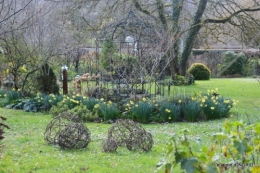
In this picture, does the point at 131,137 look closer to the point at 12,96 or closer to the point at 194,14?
the point at 12,96

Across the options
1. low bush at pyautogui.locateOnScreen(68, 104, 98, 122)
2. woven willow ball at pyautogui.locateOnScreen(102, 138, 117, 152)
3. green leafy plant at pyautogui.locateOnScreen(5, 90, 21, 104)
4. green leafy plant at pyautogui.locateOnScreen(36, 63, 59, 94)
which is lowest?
woven willow ball at pyautogui.locateOnScreen(102, 138, 117, 152)

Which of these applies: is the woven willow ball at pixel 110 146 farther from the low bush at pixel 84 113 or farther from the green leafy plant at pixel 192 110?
the green leafy plant at pixel 192 110

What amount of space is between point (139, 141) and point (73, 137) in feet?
3.36

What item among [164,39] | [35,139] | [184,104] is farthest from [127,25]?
[35,139]

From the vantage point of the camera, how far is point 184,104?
9133 mm

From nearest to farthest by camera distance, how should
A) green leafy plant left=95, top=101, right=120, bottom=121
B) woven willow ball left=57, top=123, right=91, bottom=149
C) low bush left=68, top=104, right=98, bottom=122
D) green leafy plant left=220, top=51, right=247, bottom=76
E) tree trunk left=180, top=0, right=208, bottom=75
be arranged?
1. woven willow ball left=57, top=123, right=91, bottom=149
2. green leafy plant left=95, top=101, right=120, bottom=121
3. low bush left=68, top=104, right=98, bottom=122
4. tree trunk left=180, top=0, right=208, bottom=75
5. green leafy plant left=220, top=51, right=247, bottom=76

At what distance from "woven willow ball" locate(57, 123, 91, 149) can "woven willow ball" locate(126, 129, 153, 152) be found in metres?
0.69

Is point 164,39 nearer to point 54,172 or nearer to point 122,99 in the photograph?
point 122,99

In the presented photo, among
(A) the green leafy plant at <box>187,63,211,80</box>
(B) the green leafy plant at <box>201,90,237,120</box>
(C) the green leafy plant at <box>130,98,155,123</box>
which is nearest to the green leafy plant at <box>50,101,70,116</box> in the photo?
(C) the green leafy plant at <box>130,98,155,123</box>

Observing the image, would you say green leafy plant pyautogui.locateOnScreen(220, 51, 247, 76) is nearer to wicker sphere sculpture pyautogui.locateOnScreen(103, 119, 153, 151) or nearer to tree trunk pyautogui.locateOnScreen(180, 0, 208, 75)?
tree trunk pyautogui.locateOnScreen(180, 0, 208, 75)

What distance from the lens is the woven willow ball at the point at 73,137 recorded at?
568 cm

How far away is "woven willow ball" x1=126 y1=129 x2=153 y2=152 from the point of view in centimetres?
561

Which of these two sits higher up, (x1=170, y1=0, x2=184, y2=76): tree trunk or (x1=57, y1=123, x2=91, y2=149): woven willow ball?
(x1=170, y1=0, x2=184, y2=76): tree trunk

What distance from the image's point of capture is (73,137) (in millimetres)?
5707
